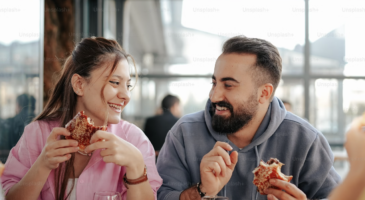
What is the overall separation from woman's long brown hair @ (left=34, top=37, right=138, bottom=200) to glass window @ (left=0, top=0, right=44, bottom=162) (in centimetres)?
35

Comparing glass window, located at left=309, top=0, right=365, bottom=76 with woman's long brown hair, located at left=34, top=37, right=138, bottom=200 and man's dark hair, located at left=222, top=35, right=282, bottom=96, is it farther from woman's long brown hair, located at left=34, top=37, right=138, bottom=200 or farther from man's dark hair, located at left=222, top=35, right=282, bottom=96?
woman's long brown hair, located at left=34, top=37, right=138, bottom=200

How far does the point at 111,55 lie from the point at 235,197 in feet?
3.25

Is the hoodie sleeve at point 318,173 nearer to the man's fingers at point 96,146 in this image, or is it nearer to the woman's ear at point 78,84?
the man's fingers at point 96,146

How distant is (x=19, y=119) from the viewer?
1983 millimetres

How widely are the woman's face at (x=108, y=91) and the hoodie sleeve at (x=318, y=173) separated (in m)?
0.99

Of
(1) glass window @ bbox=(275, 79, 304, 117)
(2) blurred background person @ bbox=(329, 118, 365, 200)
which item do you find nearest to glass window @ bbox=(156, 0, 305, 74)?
(1) glass window @ bbox=(275, 79, 304, 117)

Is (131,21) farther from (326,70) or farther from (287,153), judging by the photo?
(287,153)

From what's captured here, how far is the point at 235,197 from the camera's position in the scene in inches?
68.2

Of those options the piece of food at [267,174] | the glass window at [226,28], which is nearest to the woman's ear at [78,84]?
the piece of food at [267,174]

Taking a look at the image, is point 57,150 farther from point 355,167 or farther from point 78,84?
point 355,167

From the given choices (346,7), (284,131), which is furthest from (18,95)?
(346,7)

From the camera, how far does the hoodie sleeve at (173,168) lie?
1680mm

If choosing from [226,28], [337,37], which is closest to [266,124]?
[226,28]

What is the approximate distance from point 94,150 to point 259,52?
1036 millimetres
